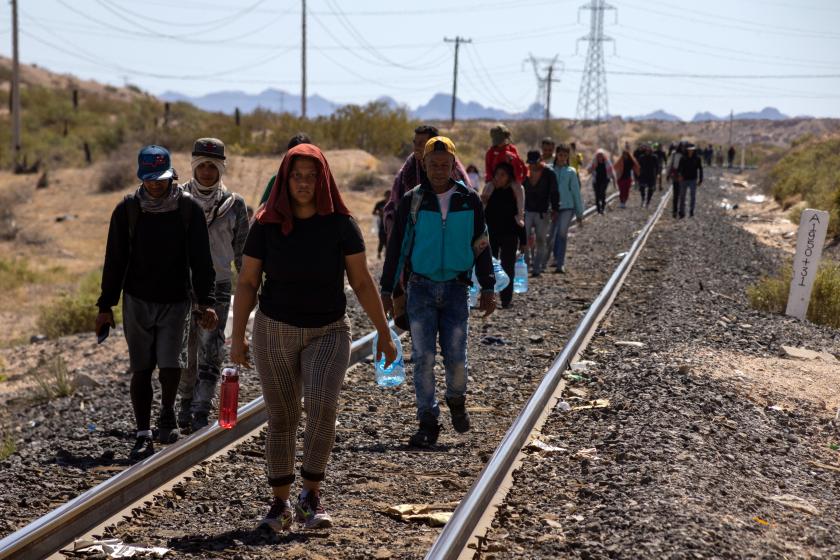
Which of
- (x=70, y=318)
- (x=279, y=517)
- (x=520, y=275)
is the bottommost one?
(x=70, y=318)

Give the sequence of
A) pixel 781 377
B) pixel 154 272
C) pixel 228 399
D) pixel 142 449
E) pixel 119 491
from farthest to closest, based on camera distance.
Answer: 1. pixel 781 377
2. pixel 142 449
3. pixel 154 272
4. pixel 119 491
5. pixel 228 399

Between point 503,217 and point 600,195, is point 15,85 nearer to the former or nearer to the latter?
point 600,195

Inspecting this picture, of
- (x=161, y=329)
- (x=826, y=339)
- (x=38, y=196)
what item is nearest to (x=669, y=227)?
(x=826, y=339)

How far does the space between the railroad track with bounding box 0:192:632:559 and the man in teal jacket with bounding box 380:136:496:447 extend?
0.65 meters

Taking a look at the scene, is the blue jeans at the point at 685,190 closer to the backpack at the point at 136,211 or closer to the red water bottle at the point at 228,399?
the backpack at the point at 136,211

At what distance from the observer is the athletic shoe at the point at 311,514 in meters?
5.73

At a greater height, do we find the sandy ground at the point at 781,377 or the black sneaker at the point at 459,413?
the black sneaker at the point at 459,413

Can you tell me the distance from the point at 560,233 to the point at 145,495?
11.3 metres

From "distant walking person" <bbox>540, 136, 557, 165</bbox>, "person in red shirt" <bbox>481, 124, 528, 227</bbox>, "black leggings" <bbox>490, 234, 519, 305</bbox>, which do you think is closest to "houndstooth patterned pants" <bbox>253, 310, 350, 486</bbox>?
"person in red shirt" <bbox>481, 124, 528, 227</bbox>

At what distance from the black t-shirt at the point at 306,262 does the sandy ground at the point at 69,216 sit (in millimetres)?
12612

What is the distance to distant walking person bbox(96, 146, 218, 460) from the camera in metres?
6.94

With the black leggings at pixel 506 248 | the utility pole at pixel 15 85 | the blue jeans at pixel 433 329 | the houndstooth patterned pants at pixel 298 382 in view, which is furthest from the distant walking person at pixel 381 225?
the utility pole at pixel 15 85

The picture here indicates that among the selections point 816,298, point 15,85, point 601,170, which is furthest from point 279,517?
point 15,85

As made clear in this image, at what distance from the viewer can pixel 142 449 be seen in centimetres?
715
